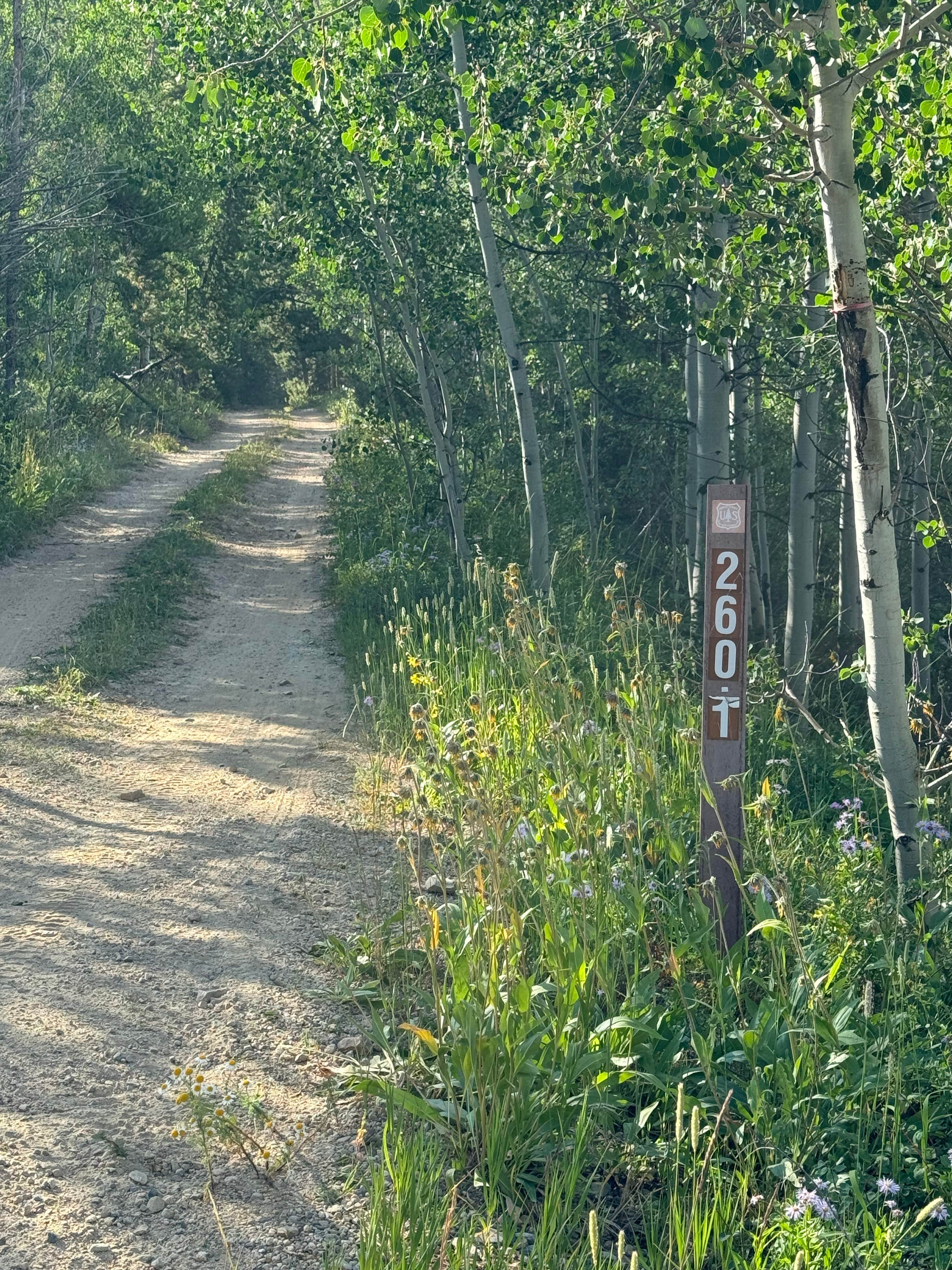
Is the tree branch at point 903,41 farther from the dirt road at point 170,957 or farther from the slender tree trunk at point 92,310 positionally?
the slender tree trunk at point 92,310

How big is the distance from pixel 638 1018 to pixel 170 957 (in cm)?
179

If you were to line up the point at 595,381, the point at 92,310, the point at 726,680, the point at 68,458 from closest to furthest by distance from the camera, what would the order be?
the point at 726,680, the point at 595,381, the point at 68,458, the point at 92,310

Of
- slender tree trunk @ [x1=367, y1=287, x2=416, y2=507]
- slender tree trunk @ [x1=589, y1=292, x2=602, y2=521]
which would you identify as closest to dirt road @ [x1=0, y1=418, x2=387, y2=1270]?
slender tree trunk @ [x1=589, y1=292, x2=602, y2=521]

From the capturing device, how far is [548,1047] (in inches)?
131

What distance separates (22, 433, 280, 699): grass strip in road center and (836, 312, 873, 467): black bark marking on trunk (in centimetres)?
567

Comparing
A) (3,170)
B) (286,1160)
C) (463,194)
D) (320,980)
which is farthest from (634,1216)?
(3,170)

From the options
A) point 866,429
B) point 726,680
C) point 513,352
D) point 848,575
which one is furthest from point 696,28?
point 848,575

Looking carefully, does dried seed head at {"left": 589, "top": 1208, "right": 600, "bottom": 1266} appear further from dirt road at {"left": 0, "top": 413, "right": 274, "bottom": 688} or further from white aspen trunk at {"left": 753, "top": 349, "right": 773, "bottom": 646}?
white aspen trunk at {"left": 753, "top": 349, "right": 773, "bottom": 646}

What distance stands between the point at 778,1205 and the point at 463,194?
1019 cm

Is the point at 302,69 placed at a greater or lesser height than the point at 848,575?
greater

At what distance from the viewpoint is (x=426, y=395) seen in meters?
11.9

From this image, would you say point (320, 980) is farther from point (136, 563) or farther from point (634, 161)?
point (136, 563)

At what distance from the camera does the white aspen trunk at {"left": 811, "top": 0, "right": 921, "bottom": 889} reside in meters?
4.16

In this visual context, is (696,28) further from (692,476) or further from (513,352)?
(692,476)
